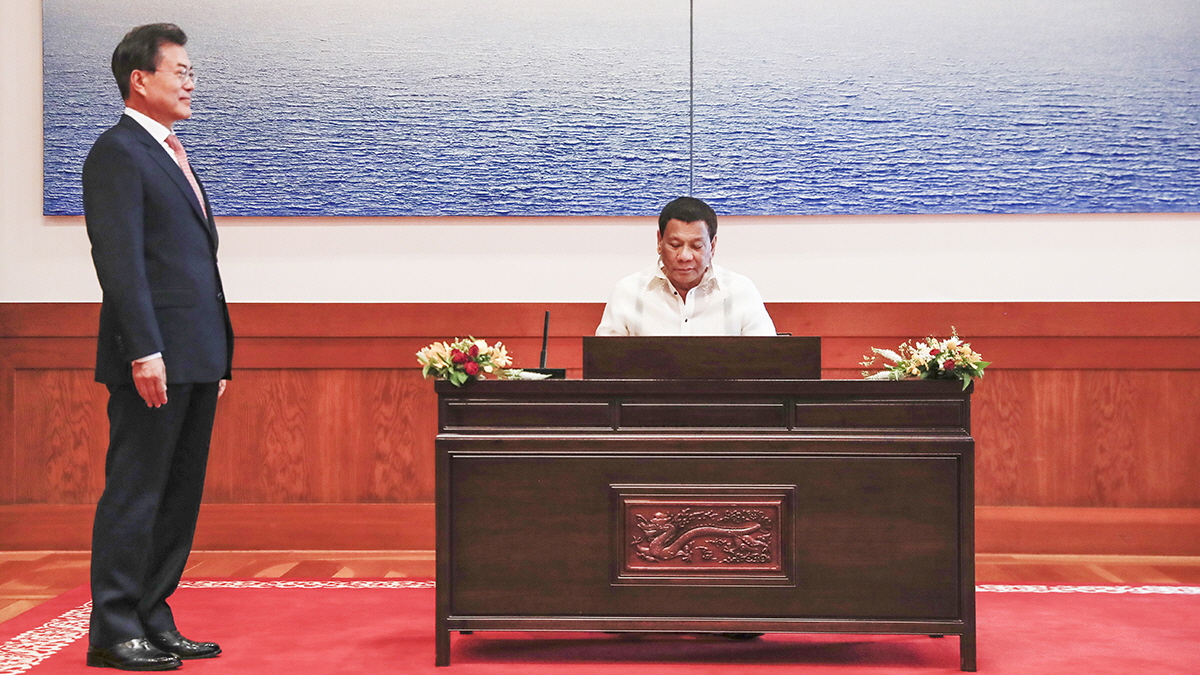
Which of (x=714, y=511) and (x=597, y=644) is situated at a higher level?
(x=714, y=511)

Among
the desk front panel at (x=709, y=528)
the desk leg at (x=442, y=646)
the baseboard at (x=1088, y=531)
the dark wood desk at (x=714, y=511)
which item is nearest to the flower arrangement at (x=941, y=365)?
the dark wood desk at (x=714, y=511)

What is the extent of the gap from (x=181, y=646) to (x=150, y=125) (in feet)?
4.37

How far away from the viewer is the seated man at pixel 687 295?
9.68 ft

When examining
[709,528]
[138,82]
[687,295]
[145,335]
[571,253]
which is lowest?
[709,528]

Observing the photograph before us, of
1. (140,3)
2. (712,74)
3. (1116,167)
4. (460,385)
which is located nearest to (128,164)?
(460,385)

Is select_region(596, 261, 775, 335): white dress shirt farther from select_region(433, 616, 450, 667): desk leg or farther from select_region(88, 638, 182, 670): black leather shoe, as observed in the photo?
select_region(88, 638, 182, 670): black leather shoe

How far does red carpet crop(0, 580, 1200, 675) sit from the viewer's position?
254 centimetres

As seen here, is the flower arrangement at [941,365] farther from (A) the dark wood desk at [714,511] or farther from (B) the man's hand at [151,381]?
(B) the man's hand at [151,381]

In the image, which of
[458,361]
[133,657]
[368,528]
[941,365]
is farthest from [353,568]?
[941,365]

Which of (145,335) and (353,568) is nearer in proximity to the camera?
(145,335)

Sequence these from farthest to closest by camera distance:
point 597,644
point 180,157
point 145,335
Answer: point 597,644 → point 180,157 → point 145,335

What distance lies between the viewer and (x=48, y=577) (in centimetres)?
370

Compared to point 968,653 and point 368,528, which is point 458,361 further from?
point 368,528

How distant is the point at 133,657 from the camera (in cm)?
246
